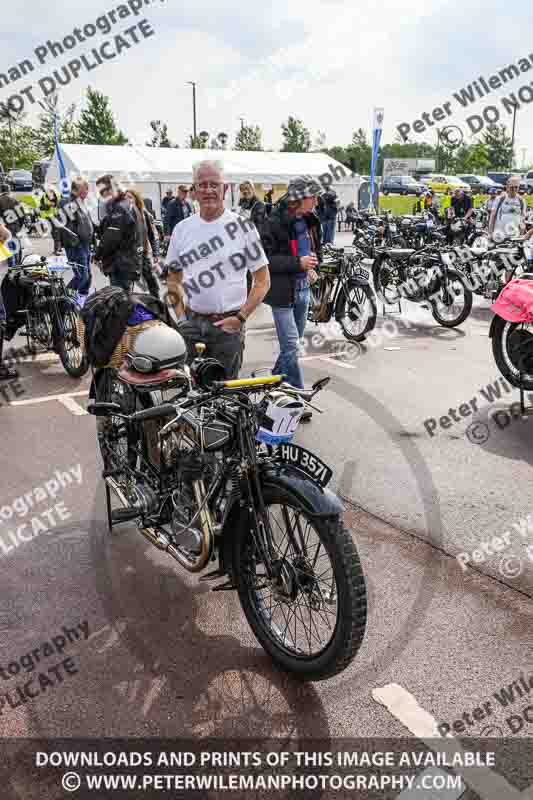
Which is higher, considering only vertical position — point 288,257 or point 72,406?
point 288,257

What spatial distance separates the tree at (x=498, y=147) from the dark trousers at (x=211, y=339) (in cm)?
8071

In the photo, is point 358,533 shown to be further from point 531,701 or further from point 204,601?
point 531,701

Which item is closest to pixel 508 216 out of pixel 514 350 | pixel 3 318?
pixel 514 350

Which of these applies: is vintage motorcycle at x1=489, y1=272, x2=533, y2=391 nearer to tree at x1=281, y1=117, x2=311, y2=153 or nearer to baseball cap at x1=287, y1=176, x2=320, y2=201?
baseball cap at x1=287, y1=176, x2=320, y2=201

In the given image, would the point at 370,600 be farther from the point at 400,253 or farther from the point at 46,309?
the point at 400,253

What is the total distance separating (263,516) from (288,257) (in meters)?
3.38

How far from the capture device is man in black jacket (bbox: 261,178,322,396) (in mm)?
5566

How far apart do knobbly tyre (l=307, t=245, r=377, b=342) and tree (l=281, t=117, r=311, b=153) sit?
247 ft

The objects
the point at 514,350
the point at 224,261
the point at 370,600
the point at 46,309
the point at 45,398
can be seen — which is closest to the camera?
the point at 370,600

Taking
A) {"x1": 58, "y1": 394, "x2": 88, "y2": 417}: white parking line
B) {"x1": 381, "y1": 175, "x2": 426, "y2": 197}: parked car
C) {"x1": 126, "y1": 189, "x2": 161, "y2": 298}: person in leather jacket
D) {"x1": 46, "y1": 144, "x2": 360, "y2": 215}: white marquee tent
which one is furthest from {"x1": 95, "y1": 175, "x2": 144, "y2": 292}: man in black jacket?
{"x1": 381, "y1": 175, "x2": 426, "y2": 197}: parked car

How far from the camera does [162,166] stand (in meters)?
25.6

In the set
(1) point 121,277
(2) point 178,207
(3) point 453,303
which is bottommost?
(3) point 453,303

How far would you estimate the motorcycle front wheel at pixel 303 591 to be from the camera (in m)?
2.43

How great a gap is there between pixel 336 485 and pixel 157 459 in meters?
1.56
